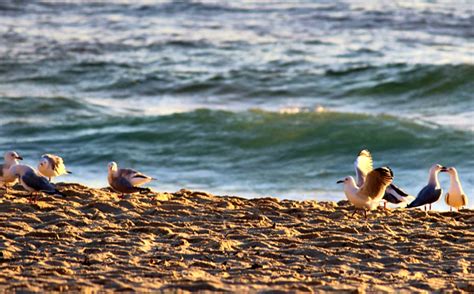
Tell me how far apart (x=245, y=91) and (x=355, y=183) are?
11997 millimetres

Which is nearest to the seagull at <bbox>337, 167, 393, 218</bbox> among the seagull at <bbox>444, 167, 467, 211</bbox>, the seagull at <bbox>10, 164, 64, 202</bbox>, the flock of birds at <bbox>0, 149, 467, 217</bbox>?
the flock of birds at <bbox>0, 149, 467, 217</bbox>

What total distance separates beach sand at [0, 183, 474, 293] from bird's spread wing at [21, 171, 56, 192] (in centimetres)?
15

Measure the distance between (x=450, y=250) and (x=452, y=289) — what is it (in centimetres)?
125

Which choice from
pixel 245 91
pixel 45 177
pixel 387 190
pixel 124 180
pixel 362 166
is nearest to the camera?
pixel 45 177

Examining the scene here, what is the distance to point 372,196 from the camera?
9.86 meters

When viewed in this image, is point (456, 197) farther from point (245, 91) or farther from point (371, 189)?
point (245, 91)

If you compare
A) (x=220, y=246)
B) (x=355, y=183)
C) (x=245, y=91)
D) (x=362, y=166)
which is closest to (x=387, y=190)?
(x=362, y=166)

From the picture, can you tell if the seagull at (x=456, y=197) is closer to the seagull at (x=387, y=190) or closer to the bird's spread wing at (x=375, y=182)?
the seagull at (x=387, y=190)

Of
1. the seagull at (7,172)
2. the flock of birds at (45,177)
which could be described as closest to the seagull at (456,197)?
the flock of birds at (45,177)

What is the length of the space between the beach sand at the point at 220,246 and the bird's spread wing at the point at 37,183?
15 centimetres

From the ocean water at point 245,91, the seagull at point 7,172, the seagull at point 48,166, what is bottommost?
the seagull at point 7,172

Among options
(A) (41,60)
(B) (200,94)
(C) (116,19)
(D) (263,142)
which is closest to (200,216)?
(D) (263,142)

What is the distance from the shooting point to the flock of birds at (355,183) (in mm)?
9852

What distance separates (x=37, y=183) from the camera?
9.86 metres
